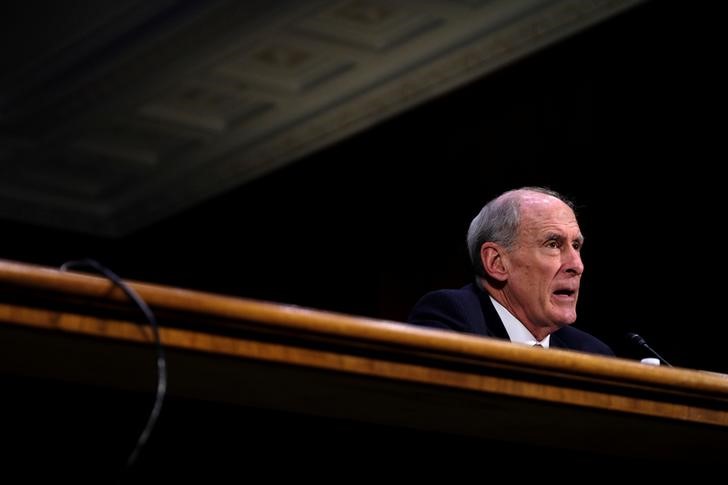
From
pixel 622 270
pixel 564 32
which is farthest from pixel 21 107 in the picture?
pixel 622 270

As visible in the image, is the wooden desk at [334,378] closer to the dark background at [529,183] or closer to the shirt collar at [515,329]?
the shirt collar at [515,329]

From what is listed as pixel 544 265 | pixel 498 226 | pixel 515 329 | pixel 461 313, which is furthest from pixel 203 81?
pixel 461 313

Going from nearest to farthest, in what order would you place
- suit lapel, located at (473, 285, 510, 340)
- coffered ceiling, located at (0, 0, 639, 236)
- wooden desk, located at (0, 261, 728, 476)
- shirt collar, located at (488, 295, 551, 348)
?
wooden desk, located at (0, 261, 728, 476)
suit lapel, located at (473, 285, 510, 340)
shirt collar, located at (488, 295, 551, 348)
coffered ceiling, located at (0, 0, 639, 236)

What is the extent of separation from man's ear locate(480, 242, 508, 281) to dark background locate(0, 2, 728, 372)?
190 centimetres

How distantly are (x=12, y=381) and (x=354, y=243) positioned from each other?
229 inches

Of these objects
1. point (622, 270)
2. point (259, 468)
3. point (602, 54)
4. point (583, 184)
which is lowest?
point (259, 468)

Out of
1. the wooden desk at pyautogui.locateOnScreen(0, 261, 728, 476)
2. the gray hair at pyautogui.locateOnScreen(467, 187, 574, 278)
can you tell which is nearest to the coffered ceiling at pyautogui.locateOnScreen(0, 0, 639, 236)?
the gray hair at pyautogui.locateOnScreen(467, 187, 574, 278)

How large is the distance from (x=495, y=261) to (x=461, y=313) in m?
0.53

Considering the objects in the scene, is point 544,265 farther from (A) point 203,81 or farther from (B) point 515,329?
(A) point 203,81

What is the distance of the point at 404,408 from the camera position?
5.27 ft

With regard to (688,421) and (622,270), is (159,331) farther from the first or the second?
(622,270)

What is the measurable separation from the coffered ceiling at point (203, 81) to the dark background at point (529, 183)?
14 cm

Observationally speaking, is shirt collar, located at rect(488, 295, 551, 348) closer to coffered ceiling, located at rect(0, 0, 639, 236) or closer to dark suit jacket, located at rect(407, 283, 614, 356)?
dark suit jacket, located at rect(407, 283, 614, 356)

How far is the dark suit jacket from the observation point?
2.69 metres
